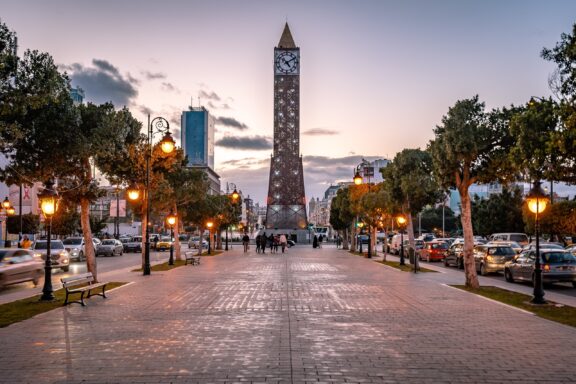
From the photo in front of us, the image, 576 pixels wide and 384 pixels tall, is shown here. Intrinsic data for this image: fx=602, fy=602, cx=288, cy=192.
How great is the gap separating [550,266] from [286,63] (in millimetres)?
82690

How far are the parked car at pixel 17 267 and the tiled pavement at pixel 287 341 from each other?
5607 millimetres

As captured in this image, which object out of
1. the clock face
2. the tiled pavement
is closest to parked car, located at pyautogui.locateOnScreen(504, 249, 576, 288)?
the tiled pavement

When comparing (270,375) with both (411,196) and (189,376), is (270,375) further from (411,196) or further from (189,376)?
(411,196)

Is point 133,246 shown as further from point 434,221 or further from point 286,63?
point 434,221

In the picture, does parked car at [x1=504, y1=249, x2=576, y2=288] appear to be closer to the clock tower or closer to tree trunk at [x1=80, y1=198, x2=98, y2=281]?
tree trunk at [x1=80, y1=198, x2=98, y2=281]

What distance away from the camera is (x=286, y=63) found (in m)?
100

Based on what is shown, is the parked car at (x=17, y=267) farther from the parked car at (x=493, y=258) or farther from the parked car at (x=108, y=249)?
the parked car at (x=108, y=249)

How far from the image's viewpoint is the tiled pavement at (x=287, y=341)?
7.73 meters

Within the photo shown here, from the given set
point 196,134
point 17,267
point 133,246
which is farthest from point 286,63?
point 196,134

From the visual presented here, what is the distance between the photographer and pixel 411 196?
31.3 meters

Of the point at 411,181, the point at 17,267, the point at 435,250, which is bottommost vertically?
the point at 435,250

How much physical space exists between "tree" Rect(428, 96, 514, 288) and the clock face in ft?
269

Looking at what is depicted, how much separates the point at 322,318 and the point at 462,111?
9074 mm

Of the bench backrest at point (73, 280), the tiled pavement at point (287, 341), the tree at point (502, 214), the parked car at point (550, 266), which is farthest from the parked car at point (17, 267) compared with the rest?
the tree at point (502, 214)
